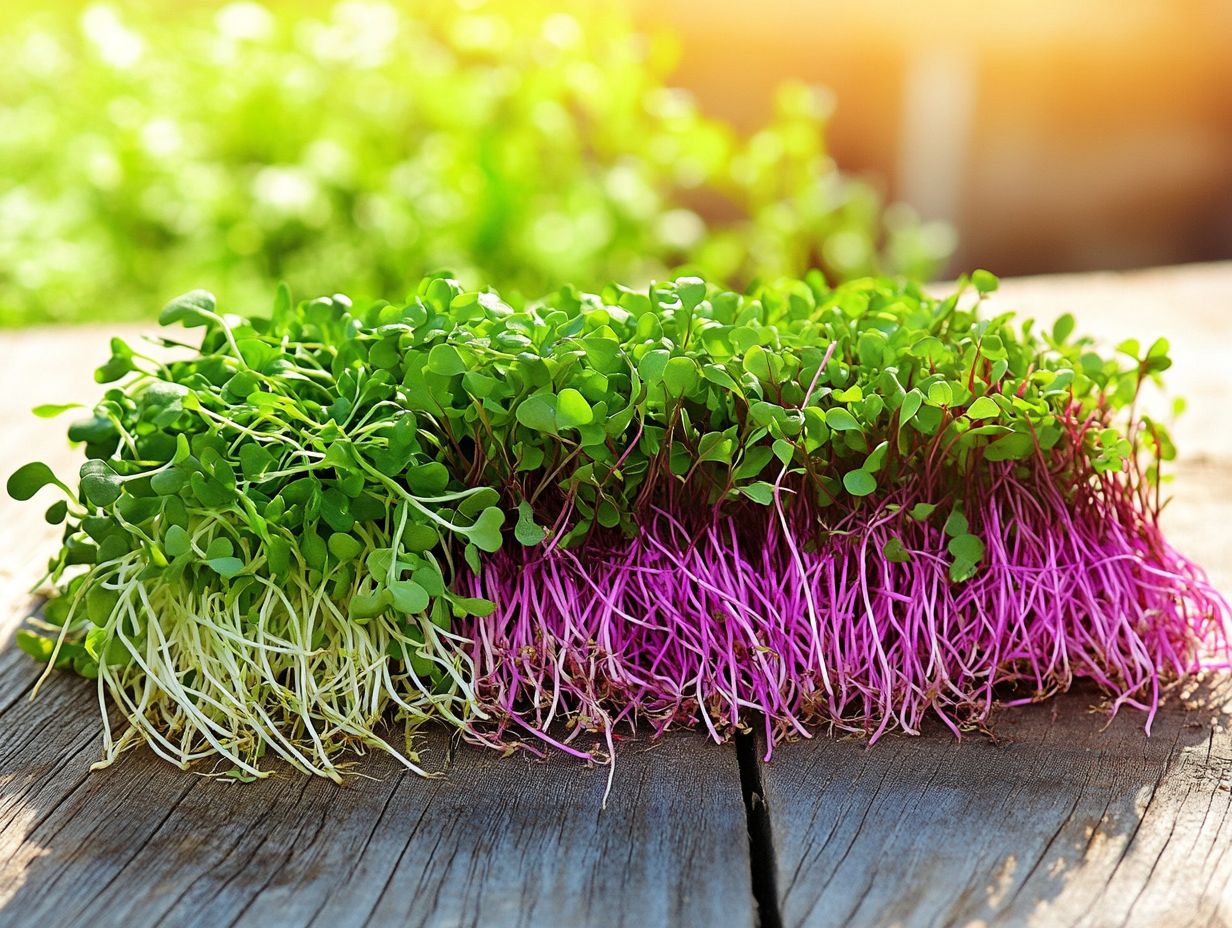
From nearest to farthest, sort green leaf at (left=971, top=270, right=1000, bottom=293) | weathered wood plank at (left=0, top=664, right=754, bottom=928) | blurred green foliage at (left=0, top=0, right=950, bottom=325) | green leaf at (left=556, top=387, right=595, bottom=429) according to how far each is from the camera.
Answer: weathered wood plank at (left=0, top=664, right=754, bottom=928)
green leaf at (left=556, top=387, right=595, bottom=429)
green leaf at (left=971, top=270, right=1000, bottom=293)
blurred green foliage at (left=0, top=0, right=950, bottom=325)

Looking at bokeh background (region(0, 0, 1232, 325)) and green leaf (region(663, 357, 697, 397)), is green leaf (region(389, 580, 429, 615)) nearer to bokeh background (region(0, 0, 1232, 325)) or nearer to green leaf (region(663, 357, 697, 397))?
green leaf (region(663, 357, 697, 397))

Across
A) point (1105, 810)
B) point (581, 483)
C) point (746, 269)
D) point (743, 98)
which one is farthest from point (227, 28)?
point (1105, 810)

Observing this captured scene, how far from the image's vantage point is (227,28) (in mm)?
3254

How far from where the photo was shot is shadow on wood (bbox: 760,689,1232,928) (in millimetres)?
759

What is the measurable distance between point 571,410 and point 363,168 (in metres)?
2.35

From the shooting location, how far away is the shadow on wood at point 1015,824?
2.49 feet

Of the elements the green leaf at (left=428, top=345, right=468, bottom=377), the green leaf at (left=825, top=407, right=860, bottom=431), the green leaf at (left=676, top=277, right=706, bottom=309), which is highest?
the green leaf at (left=676, top=277, right=706, bottom=309)

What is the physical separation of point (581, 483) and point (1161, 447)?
514mm

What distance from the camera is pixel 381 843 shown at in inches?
32.4

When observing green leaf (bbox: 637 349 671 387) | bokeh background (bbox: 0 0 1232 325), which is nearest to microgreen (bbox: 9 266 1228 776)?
green leaf (bbox: 637 349 671 387)

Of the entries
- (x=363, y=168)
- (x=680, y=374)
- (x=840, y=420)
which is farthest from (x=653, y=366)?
(x=363, y=168)

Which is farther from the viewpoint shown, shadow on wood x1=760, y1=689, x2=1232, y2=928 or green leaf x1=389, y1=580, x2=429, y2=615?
green leaf x1=389, y1=580, x2=429, y2=615

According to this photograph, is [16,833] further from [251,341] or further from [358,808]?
[251,341]

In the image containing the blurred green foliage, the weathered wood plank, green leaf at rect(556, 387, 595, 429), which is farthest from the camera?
the blurred green foliage
